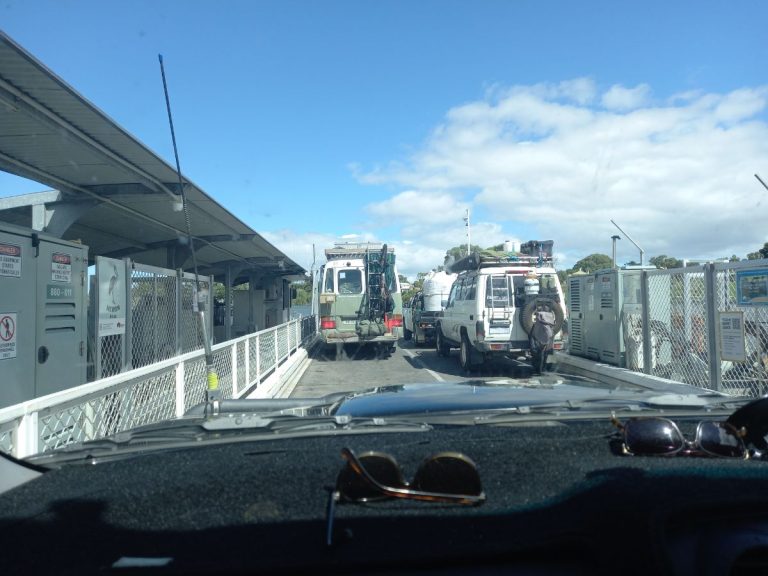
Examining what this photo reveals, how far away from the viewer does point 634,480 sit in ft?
5.92

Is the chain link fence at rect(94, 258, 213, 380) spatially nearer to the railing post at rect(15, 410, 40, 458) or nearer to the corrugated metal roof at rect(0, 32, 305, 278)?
the corrugated metal roof at rect(0, 32, 305, 278)

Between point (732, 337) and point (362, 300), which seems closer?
point (732, 337)

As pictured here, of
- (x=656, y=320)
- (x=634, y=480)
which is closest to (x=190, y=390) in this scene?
(x=634, y=480)

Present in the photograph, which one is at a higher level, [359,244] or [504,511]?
[359,244]

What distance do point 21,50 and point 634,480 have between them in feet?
16.3

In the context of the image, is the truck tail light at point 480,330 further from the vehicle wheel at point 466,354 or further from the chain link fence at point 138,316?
the chain link fence at point 138,316

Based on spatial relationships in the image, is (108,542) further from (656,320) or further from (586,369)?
(586,369)

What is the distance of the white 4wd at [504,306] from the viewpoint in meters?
12.9

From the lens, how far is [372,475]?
75.8 inches

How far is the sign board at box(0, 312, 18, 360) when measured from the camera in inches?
219

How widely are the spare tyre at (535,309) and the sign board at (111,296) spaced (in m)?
7.92

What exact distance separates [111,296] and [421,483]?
6510 millimetres

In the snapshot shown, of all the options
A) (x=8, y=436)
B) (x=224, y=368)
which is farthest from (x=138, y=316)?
(x=8, y=436)

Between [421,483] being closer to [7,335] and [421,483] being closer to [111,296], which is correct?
[7,335]
